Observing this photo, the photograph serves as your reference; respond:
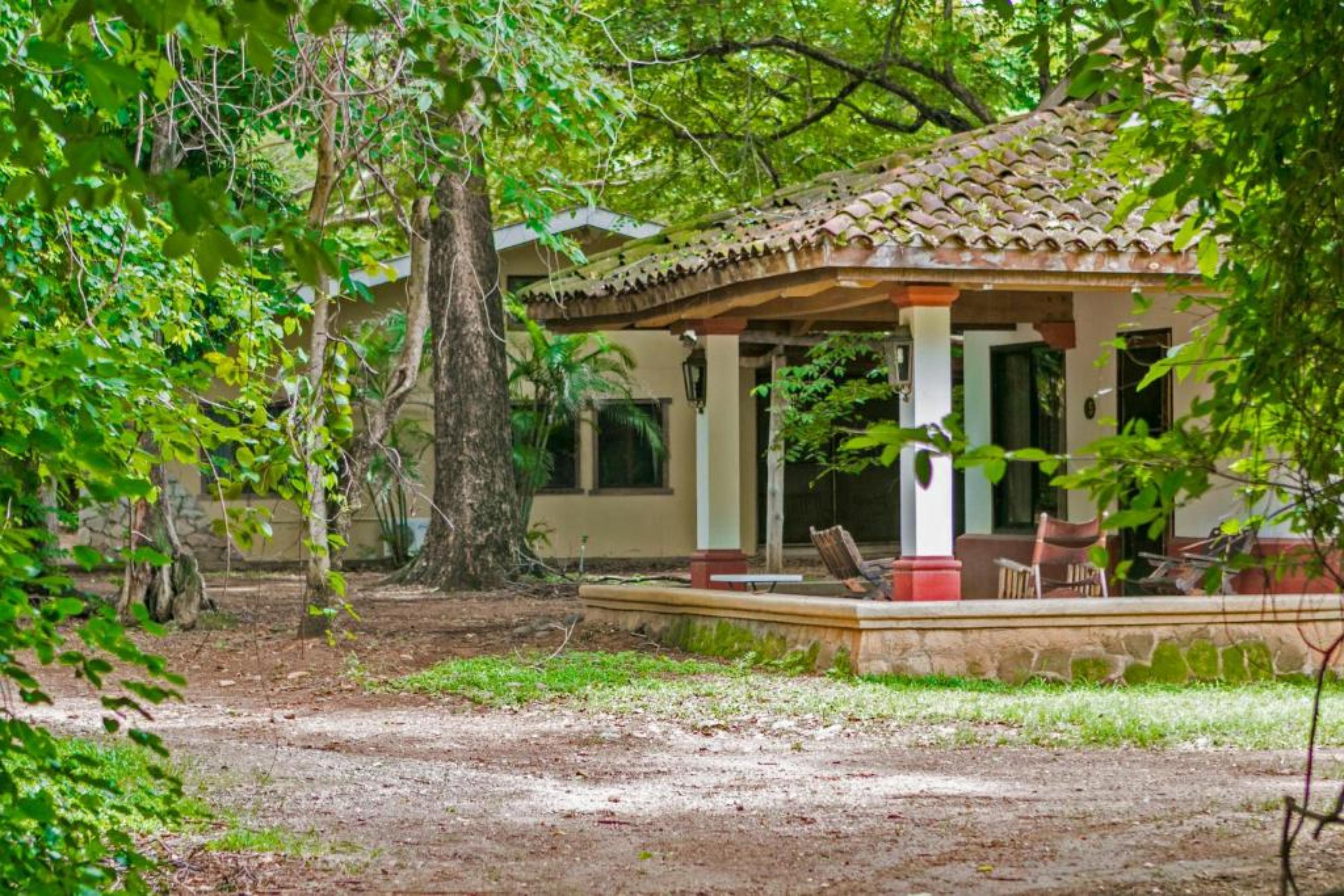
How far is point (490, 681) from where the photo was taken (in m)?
11.4

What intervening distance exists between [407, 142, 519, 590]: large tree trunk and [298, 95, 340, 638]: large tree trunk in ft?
5.95

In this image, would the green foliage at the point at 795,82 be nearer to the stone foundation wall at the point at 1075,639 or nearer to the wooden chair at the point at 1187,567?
the wooden chair at the point at 1187,567

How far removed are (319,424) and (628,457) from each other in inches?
674

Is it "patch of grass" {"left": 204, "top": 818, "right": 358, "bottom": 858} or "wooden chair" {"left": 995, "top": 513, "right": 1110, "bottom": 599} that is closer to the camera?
"patch of grass" {"left": 204, "top": 818, "right": 358, "bottom": 858}

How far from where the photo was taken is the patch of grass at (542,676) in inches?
434

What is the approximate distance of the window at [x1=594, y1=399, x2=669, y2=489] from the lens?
24.0 meters

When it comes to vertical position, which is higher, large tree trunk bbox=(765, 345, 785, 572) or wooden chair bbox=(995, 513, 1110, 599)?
large tree trunk bbox=(765, 345, 785, 572)

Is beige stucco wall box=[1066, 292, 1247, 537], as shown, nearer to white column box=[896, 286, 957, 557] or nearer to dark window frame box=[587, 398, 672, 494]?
white column box=[896, 286, 957, 557]

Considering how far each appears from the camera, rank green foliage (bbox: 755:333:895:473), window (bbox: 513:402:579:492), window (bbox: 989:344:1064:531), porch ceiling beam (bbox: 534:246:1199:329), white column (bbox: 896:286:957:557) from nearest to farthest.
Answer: porch ceiling beam (bbox: 534:246:1199:329)
white column (bbox: 896:286:957:557)
window (bbox: 989:344:1064:531)
green foliage (bbox: 755:333:895:473)
window (bbox: 513:402:579:492)

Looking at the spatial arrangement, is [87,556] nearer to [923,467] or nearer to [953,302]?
[923,467]

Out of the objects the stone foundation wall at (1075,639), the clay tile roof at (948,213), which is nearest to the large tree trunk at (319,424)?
the clay tile roof at (948,213)

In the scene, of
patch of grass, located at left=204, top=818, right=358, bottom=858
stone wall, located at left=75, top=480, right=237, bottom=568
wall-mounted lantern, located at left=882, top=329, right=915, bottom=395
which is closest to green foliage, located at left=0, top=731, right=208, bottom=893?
patch of grass, located at left=204, top=818, right=358, bottom=858

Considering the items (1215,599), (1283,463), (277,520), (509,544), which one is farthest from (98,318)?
(277,520)

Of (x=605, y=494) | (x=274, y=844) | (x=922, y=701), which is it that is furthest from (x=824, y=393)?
(x=274, y=844)
